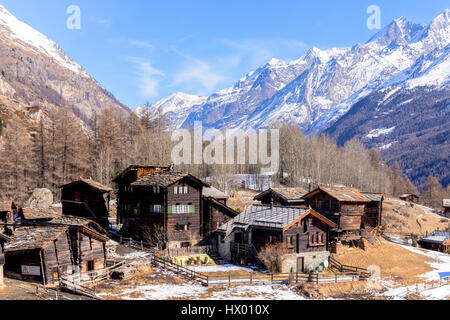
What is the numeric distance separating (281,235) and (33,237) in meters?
24.9

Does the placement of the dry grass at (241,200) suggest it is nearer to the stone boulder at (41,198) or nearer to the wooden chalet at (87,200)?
the wooden chalet at (87,200)

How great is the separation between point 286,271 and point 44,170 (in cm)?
5669

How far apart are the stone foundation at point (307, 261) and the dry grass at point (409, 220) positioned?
42210mm

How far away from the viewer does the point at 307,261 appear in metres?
47.0

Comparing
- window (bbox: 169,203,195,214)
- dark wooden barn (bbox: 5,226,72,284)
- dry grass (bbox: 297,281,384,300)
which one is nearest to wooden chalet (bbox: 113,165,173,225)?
window (bbox: 169,203,195,214)

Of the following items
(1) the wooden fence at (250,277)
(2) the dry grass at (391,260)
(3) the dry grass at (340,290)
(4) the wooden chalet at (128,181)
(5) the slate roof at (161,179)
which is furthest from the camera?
(4) the wooden chalet at (128,181)

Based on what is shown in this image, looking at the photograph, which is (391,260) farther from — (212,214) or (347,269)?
(212,214)

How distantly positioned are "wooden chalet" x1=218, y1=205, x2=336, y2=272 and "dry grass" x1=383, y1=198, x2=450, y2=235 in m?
42.9

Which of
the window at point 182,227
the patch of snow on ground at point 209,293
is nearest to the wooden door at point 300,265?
the patch of snow on ground at point 209,293

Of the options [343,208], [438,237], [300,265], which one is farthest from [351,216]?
[438,237]

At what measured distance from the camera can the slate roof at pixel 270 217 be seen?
153 ft

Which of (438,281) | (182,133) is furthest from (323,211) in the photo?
(182,133)

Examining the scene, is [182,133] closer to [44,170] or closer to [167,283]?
[44,170]

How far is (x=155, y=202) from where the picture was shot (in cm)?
5281
